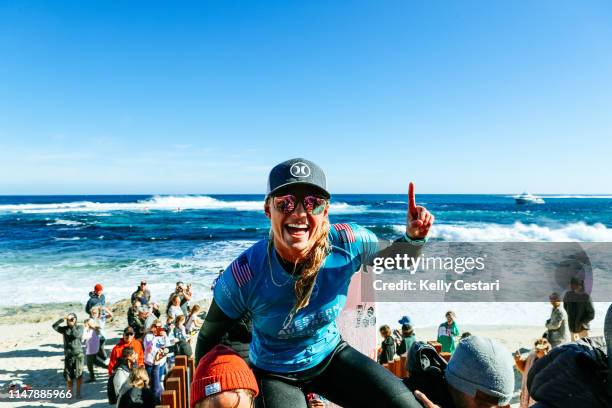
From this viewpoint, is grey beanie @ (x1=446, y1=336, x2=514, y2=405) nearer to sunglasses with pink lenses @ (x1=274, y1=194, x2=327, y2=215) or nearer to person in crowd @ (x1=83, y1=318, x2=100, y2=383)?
sunglasses with pink lenses @ (x1=274, y1=194, x2=327, y2=215)

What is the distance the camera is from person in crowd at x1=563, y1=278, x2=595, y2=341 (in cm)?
777

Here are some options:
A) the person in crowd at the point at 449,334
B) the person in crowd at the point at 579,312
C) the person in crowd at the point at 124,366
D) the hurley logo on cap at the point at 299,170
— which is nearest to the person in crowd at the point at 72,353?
the person in crowd at the point at 124,366

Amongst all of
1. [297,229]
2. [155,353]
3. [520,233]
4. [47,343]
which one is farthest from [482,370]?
[520,233]

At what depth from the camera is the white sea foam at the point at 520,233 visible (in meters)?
38.5

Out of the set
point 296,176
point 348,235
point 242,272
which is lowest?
point 242,272

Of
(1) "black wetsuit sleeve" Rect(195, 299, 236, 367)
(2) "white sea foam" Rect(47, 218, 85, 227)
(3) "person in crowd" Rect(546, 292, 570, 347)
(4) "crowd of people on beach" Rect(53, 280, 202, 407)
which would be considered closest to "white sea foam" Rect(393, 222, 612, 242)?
(3) "person in crowd" Rect(546, 292, 570, 347)

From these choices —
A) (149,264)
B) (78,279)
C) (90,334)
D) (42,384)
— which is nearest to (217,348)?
(90,334)

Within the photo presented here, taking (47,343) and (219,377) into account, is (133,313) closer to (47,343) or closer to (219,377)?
(47,343)

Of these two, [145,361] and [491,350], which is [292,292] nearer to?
[491,350]

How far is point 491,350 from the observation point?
6.08 ft

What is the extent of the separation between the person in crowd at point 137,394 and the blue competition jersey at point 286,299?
380cm

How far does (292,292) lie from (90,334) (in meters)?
8.64

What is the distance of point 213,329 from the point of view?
211 cm

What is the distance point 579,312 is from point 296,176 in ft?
26.4
